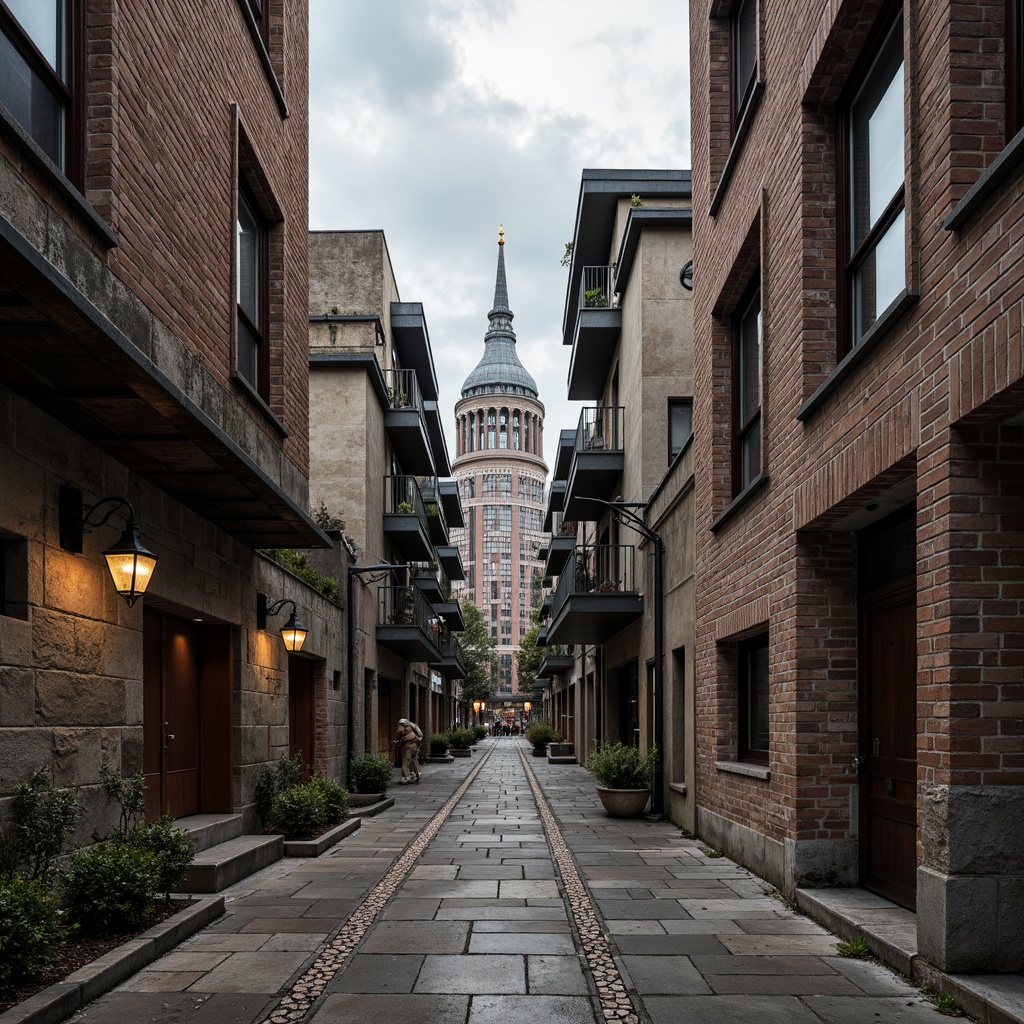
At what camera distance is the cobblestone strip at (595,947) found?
5.59 m

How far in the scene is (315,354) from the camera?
21.8m

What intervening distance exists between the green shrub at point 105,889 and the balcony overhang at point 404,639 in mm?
16231

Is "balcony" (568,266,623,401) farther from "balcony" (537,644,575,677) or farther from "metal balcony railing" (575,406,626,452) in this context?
"balcony" (537,644,575,677)

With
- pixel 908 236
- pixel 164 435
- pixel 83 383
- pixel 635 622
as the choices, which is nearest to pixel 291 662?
pixel 635 622

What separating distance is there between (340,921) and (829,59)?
7157 mm

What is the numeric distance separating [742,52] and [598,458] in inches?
382

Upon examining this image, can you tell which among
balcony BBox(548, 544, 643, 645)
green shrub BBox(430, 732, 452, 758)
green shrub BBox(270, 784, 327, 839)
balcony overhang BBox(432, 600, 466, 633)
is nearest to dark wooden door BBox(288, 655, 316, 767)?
green shrub BBox(270, 784, 327, 839)

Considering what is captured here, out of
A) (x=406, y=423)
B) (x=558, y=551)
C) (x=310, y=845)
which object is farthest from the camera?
(x=558, y=551)

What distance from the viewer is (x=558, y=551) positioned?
3531 centimetres

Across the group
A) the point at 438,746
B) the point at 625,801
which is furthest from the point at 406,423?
the point at 438,746

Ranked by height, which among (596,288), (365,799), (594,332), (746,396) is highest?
(596,288)

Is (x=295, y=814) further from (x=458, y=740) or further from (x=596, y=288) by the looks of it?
(x=458, y=740)

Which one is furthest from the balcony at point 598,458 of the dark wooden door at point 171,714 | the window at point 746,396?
the dark wooden door at point 171,714

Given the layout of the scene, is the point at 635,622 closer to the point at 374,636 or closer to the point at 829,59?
the point at 374,636
